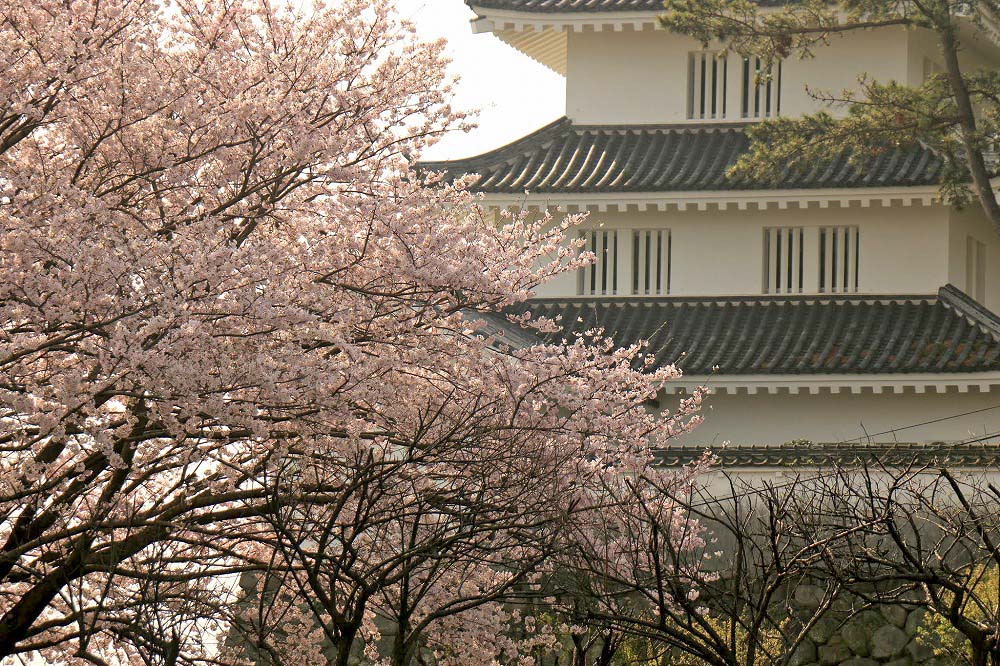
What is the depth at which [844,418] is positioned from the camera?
20.2 meters

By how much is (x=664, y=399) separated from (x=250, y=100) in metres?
12.6

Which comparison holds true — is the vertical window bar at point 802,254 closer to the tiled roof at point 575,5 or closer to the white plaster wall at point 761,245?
the white plaster wall at point 761,245

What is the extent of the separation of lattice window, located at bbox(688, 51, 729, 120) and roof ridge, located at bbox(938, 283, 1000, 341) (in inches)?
180

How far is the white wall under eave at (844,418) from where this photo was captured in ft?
65.1

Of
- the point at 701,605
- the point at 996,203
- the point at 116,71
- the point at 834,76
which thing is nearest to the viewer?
the point at 116,71

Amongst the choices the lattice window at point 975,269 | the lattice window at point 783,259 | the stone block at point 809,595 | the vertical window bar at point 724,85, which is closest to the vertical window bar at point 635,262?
the lattice window at point 783,259

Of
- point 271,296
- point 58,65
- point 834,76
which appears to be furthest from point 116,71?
point 834,76

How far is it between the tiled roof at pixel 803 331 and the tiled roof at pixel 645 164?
1.79 metres

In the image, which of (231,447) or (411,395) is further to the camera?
(231,447)

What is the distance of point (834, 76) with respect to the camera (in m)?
22.5

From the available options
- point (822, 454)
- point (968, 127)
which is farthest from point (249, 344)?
point (968, 127)

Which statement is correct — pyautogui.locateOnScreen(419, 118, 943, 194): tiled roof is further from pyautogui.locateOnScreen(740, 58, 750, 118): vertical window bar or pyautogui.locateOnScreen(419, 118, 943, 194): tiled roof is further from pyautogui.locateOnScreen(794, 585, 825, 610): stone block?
pyautogui.locateOnScreen(794, 585, 825, 610): stone block

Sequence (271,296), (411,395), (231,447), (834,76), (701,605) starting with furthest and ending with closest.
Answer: (834,76)
(701,605)
(231,447)
(411,395)
(271,296)

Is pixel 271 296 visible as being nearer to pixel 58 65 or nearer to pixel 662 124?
pixel 58 65
